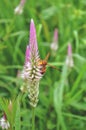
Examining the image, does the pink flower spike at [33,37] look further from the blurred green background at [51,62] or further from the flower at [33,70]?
→ the blurred green background at [51,62]

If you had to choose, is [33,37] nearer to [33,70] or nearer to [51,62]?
[33,70]

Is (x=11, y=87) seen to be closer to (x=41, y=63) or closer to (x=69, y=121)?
(x=69, y=121)

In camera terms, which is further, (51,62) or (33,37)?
(51,62)

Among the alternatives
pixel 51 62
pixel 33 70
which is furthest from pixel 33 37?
pixel 51 62

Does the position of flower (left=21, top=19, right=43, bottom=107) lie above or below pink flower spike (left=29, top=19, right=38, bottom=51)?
below

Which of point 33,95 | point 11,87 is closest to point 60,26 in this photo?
point 11,87

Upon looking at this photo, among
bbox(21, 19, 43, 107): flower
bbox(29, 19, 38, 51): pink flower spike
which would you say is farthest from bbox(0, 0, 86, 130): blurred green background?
bbox(29, 19, 38, 51): pink flower spike

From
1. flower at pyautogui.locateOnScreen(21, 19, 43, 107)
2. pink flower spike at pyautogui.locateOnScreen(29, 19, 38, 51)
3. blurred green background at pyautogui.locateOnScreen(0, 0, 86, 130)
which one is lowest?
blurred green background at pyautogui.locateOnScreen(0, 0, 86, 130)

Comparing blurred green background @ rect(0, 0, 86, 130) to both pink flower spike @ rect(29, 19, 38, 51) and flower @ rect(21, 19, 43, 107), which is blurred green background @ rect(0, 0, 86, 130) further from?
pink flower spike @ rect(29, 19, 38, 51)
